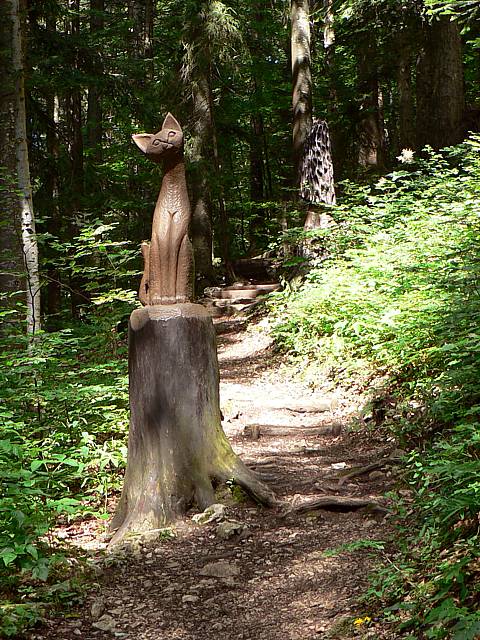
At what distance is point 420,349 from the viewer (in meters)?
6.99

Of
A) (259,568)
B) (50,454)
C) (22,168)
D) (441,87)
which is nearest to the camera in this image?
(259,568)

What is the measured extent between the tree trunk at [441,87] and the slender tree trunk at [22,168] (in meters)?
8.91

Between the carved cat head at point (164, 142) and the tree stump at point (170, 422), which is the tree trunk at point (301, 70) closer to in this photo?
the carved cat head at point (164, 142)

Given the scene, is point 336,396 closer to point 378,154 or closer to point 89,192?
point 89,192

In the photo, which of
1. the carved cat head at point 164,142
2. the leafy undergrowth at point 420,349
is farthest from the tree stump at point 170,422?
the leafy undergrowth at point 420,349

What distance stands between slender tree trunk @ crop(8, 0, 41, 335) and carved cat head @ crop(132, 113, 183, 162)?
3.22 m

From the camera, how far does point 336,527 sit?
445 centimetres

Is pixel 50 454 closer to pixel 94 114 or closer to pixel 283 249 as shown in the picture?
pixel 283 249

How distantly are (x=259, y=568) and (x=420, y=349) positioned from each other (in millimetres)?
3707

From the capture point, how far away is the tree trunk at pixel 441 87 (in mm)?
13688

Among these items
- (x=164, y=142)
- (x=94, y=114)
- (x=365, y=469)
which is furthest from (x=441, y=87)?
(x=365, y=469)

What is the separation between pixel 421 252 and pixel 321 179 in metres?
4.68

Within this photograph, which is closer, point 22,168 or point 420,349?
point 420,349

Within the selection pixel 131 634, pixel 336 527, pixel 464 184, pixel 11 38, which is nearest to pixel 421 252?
pixel 464 184
